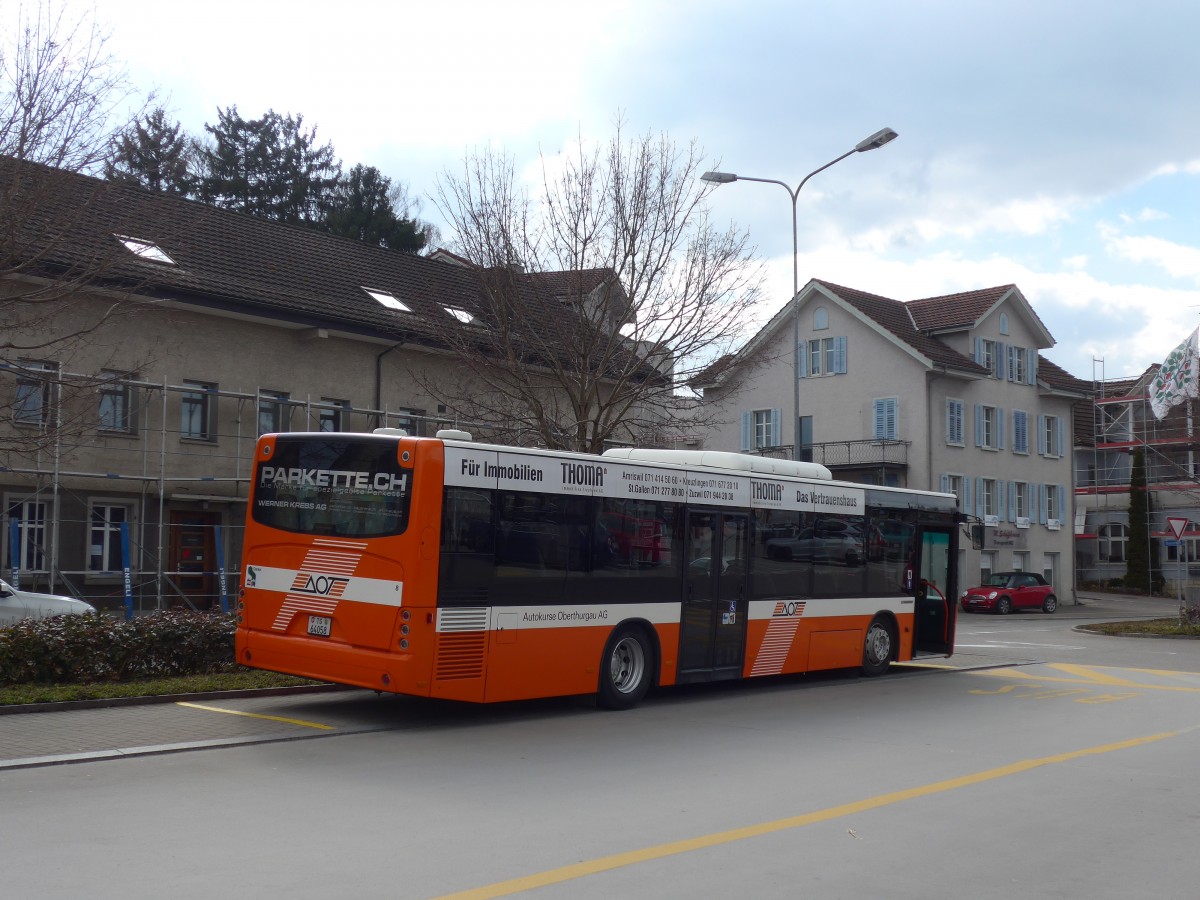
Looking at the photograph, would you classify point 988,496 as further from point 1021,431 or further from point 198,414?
point 198,414

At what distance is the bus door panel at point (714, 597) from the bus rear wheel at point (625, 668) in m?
0.56

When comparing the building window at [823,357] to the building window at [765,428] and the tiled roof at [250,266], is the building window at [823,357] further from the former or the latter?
the tiled roof at [250,266]

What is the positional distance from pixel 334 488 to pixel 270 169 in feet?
161

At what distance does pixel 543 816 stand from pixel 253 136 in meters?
54.4

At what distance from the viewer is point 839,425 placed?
53656 millimetres

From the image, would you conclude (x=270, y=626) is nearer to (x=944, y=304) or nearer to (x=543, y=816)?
(x=543, y=816)

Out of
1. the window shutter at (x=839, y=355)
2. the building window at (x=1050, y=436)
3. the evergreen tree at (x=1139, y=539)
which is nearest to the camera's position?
the window shutter at (x=839, y=355)

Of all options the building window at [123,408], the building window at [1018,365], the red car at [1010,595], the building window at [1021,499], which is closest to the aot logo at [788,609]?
the building window at [123,408]

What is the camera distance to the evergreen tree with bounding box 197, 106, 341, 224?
56250 mm

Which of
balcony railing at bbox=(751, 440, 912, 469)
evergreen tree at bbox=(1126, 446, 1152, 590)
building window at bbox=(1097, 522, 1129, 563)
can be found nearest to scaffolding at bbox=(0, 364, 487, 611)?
balcony railing at bbox=(751, 440, 912, 469)

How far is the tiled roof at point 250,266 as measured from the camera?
14.9 metres

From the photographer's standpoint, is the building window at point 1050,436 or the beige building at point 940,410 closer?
the beige building at point 940,410

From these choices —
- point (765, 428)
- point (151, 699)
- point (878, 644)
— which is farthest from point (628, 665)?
point (765, 428)

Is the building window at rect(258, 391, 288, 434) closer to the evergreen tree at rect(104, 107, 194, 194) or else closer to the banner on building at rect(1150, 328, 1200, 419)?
the evergreen tree at rect(104, 107, 194, 194)
